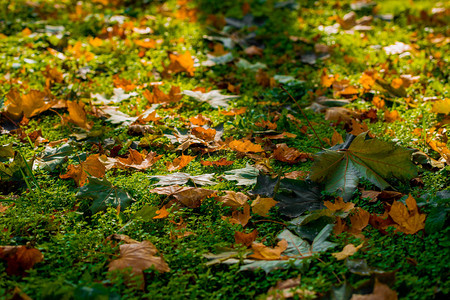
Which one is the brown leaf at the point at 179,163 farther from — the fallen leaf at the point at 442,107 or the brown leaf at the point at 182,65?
the fallen leaf at the point at 442,107

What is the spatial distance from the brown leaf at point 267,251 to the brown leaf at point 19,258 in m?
0.91

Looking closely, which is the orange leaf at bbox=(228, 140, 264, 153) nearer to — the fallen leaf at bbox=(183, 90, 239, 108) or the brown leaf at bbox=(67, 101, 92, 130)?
the fallen leaf at bbox=(183, 90, 239, 108)

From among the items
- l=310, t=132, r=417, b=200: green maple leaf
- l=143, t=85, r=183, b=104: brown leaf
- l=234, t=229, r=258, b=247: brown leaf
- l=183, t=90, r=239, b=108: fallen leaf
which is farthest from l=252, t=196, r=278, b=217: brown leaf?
l=143, t=85, r=183, b=104: brown leaf

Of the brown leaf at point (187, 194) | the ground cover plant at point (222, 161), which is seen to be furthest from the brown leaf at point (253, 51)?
the brown leaf at point (187, 194)

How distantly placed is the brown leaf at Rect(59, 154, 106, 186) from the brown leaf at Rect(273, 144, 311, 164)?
3.48 ft

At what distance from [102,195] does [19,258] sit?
1.71 ft

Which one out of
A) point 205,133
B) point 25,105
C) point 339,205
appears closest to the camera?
point 339,205

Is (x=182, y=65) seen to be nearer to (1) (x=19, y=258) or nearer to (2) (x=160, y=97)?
(2) (x=160, y=97)

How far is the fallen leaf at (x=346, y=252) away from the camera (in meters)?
1.67

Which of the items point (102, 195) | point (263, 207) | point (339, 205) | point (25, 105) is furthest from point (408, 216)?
point (25, 105)

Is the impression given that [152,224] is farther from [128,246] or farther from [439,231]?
[439,231]

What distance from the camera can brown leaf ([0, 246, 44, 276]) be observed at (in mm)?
1697

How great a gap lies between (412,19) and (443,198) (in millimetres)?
3882

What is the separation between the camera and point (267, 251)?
5.69 feet
